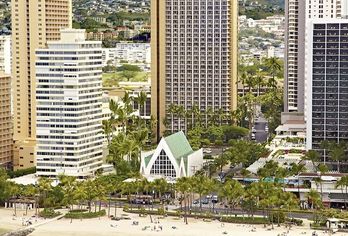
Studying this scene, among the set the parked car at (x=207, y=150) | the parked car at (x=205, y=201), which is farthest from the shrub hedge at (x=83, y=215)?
the parked car at (x=207, y=150)

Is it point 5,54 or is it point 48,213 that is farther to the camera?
point 5,54

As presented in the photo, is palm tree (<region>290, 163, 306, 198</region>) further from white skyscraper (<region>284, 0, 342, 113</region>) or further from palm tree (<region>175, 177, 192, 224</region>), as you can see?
white skyscraper (<region>284, 0, 342, 113</region>)

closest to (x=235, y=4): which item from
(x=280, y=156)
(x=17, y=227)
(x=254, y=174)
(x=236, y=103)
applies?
(x=236, y=103)

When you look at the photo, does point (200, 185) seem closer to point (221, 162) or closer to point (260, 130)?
point (221, 162)

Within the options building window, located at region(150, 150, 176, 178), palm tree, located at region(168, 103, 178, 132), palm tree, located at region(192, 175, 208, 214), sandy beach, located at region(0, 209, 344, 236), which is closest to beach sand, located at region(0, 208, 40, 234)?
sandy beach, located at region(0, 209, 344, 236)

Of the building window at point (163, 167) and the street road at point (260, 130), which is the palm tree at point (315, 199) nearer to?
the building window at point (163, 167)

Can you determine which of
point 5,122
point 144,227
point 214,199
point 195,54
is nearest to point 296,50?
point 195,54
